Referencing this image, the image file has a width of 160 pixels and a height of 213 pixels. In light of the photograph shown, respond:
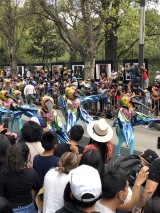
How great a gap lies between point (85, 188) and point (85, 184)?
30mm

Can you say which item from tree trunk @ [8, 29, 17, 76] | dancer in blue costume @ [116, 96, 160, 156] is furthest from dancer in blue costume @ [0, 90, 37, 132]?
tree trunk @ [8, 29, 17, 76]

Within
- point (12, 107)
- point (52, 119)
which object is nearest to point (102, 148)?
point (52, 119)

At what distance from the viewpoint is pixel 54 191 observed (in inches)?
147

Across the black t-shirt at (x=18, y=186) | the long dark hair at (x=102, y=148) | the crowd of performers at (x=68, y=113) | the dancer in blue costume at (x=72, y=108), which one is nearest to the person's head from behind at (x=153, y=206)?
the black t-shirt at (x=18, y=186)

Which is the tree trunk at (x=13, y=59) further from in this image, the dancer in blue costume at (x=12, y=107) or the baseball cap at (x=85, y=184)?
the baseball cap at (x=85, y=184)

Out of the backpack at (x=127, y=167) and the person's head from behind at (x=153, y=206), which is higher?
the backpack at (x=127, y=167)

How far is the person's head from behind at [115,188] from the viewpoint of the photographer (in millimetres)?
→ 3262

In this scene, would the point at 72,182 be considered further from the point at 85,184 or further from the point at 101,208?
the point at 101,208

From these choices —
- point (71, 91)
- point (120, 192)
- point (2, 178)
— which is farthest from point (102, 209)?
point (71, 91)

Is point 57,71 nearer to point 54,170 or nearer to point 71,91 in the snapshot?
point 71,91

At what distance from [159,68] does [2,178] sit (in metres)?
16.4

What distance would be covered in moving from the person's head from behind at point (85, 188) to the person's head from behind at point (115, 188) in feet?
0.98

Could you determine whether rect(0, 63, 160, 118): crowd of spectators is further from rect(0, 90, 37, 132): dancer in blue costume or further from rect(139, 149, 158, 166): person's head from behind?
rect(139, 149, 158, 166): person's head from behind

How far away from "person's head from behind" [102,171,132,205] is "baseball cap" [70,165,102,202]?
0.98ft
